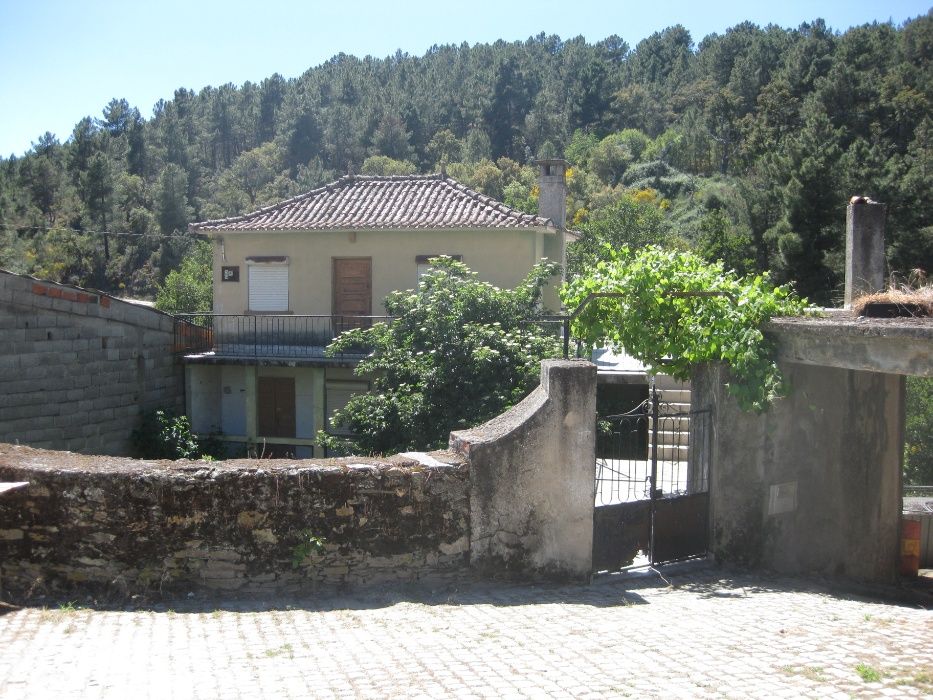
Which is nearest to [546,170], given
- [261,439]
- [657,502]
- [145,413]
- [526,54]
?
[261,439]

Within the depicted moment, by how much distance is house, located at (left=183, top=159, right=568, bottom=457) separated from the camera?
67.3ft

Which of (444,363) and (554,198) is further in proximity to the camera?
(554,198)

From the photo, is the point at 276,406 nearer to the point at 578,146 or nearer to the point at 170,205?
the point at 170,205

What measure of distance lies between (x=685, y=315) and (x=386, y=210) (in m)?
13.3

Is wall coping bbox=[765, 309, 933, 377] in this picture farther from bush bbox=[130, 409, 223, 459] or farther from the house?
bush bbox=[130, 409, 223, 459]

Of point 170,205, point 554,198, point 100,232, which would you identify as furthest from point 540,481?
point 170,205

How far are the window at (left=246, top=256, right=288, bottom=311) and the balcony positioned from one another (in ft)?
1.67

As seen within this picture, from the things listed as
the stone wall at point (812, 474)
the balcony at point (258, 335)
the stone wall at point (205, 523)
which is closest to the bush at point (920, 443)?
the stone wall at point (812, 474)

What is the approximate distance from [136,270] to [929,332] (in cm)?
5813

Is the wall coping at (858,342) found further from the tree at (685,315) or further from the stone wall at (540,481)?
the stone wall at (540,481)

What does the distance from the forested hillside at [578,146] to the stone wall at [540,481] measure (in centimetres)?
2136

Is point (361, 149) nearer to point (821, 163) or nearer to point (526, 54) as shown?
point (526, 54)

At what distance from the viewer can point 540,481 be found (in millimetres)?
8055

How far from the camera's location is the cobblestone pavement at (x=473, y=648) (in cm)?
539
